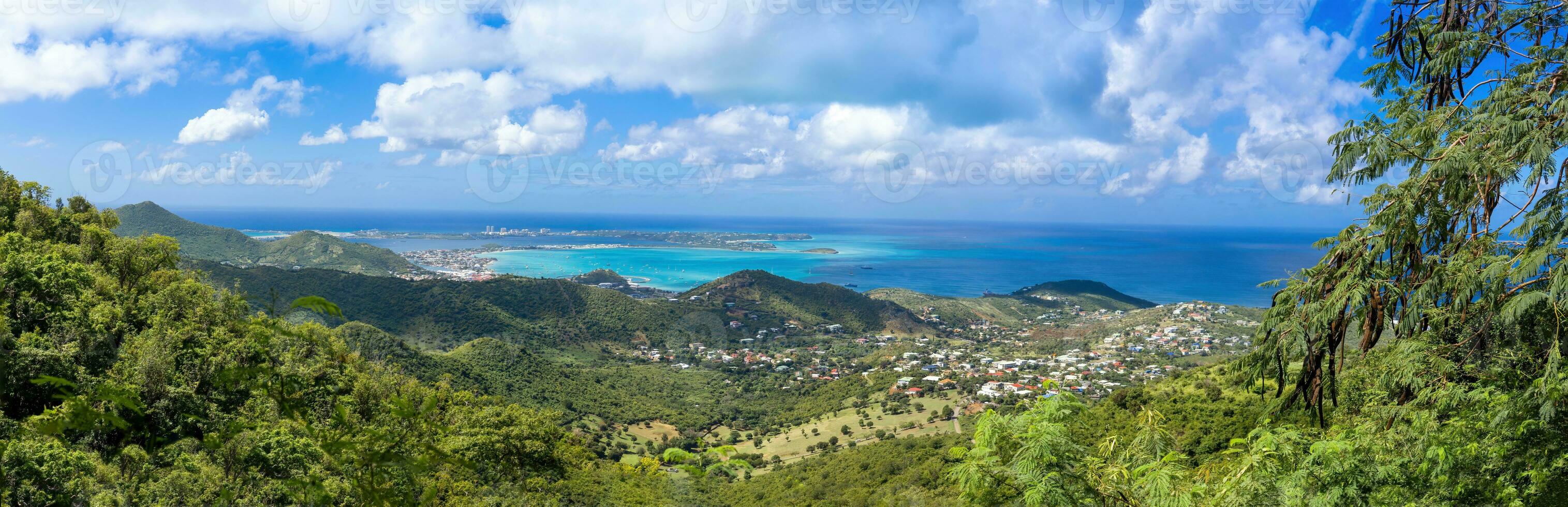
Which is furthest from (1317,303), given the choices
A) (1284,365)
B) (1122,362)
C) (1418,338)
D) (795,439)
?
(1122,362)

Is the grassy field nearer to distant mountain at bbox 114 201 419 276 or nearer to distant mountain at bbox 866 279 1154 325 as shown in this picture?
distant mountain at bbox 866 279 1154 325

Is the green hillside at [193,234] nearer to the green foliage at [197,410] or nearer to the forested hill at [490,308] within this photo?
the forested hill at [490,308]

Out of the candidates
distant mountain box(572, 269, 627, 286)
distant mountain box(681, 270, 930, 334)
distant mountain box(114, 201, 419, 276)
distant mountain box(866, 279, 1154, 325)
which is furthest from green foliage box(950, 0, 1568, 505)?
distant mountain box(114, 201, 419, 276)

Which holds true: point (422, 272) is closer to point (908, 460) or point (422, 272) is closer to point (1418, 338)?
Result: point (908, 460)

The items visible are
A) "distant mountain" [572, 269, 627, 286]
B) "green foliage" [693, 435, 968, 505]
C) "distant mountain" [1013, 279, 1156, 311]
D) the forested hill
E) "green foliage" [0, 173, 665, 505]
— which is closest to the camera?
"green foliage" [0, 173, 665, 505]

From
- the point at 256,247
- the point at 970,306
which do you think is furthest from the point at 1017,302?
the point at 256,247
